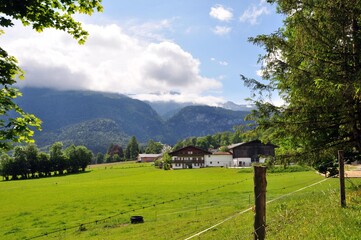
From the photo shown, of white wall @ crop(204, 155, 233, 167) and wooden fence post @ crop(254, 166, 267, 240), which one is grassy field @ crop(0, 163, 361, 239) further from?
white wall @ crop(204, 155, 233, 167)

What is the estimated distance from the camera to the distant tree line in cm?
13300

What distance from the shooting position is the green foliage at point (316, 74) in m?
14.4

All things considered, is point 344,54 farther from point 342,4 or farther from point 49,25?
point 49,25

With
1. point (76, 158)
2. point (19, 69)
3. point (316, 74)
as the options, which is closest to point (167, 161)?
point (76, 158)

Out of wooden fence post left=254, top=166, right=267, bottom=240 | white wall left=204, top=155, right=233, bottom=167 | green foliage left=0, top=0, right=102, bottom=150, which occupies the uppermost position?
green foliage left=0, top=0, right=102, bottom=150

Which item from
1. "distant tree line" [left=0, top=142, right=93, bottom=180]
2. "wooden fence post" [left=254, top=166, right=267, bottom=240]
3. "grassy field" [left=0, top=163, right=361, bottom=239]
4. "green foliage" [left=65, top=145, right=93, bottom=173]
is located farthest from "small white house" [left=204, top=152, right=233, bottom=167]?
"wooden fence post" [left=254, top=166, right=267, bottom=240]

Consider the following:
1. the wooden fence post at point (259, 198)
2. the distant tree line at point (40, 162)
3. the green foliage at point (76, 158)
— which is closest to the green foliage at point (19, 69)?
the wooden fence post at point (259, 198)

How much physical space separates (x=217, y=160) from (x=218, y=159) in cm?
67

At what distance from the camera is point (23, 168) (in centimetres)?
13512

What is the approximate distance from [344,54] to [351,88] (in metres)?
2.21

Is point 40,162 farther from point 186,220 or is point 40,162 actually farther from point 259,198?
point 259,198

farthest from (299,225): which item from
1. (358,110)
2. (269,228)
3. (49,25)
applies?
(49,25)

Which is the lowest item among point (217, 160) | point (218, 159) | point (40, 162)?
point (217, 160)

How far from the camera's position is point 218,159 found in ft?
474
